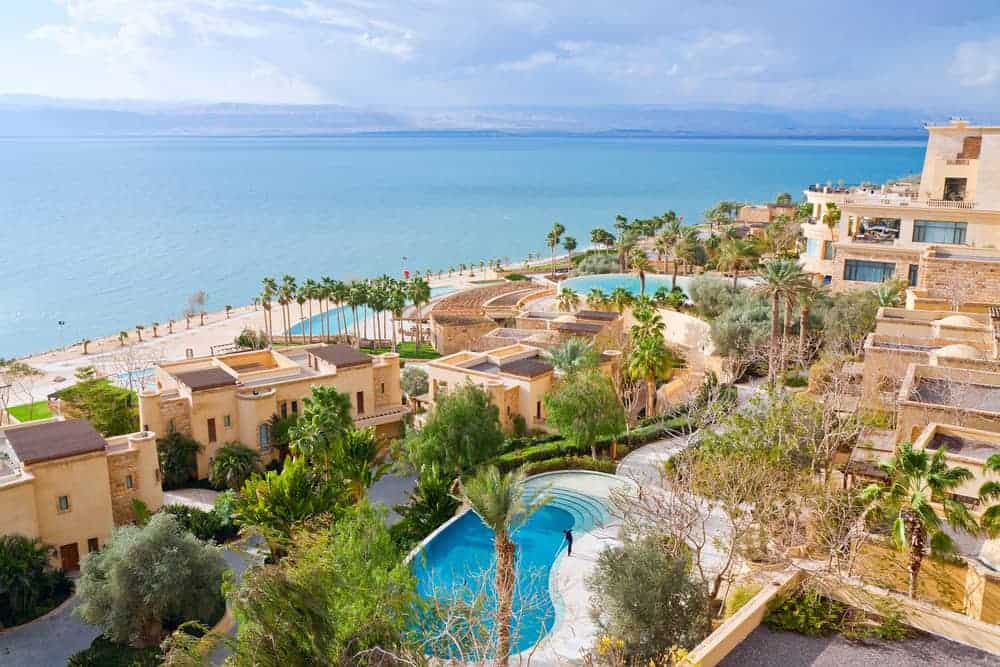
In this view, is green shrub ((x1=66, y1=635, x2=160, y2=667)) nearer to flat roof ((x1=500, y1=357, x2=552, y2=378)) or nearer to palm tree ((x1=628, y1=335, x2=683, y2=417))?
flat roof ((x1=500, y1=357, x2=552, y2=378))

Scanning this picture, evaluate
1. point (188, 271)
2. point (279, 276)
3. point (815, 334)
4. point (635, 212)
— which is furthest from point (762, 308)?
point (635, 212)

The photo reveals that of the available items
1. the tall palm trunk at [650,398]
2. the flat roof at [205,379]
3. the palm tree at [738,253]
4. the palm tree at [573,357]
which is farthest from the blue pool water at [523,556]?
the palm tree at [738,253]

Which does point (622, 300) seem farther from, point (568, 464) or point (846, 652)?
point (846, 652)

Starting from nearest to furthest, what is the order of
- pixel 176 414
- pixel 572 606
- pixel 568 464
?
1. pixel 572 606
2. pixel 568 464
3. pixel 176 414

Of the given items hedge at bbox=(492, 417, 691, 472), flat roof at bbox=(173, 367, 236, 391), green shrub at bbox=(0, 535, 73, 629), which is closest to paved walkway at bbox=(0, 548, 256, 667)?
green shrub at bbox=(0, 535, 73, 629)

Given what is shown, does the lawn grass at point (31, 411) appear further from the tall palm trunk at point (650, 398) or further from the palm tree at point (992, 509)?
the palm tree at point (992, 509)

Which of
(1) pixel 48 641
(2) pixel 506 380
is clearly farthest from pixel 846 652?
(2) pixel 506 380
